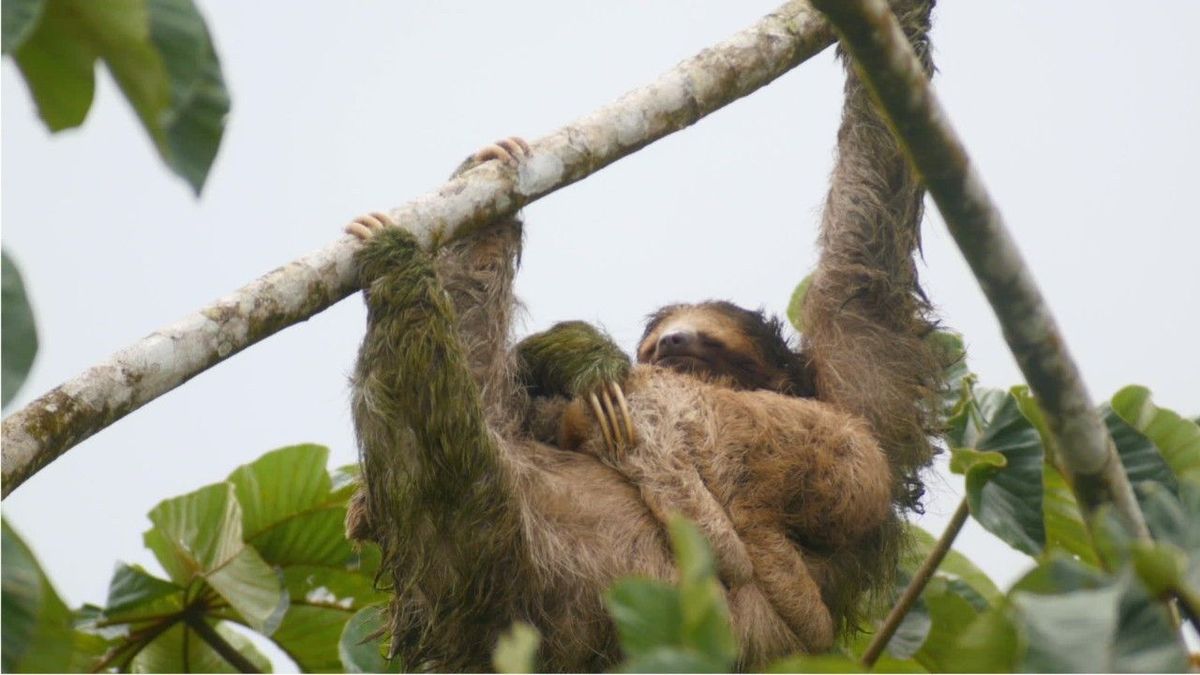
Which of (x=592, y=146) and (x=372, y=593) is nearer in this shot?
(x=592, y=146)

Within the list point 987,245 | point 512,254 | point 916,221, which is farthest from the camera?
point 916,221

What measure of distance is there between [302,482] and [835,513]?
2.68 meters

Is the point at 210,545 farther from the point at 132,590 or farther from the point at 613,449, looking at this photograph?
the point at 613,449

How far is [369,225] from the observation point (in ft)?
18.3

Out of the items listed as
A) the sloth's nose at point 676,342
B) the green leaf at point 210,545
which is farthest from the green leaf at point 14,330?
the sloth's nose at point 676,342

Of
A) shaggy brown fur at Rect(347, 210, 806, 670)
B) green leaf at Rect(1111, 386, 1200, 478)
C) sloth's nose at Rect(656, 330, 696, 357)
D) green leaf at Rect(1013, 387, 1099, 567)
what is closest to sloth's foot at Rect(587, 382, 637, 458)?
shaggy brown fur at Rect(347, 210, 806, 670)

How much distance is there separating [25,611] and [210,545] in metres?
4.29

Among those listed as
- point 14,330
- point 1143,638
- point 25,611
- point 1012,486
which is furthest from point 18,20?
point 1012,486

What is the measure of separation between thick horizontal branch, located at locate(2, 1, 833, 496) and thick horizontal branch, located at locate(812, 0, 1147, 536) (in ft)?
6.28

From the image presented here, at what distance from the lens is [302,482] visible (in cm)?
700

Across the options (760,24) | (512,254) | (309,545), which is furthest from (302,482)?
(760,24)

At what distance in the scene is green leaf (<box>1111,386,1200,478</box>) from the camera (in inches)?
236

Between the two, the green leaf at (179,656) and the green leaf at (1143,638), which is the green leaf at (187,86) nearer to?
the green leaf at (1143,638)

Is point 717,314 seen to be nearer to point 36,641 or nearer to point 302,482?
point 302,482
